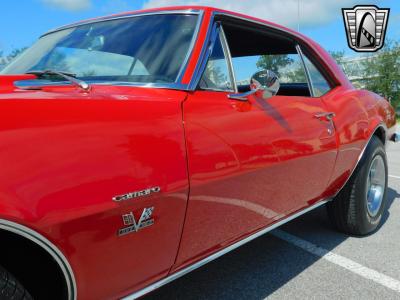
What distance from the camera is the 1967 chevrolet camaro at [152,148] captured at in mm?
1301

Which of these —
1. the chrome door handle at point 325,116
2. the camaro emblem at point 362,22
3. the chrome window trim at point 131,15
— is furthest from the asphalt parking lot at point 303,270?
the camaro emblem at point 362,22

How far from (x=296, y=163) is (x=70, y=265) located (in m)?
A: 1.50

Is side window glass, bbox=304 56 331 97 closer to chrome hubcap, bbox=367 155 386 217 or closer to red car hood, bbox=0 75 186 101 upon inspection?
chrome hubcap, bbox=367 155 386 217

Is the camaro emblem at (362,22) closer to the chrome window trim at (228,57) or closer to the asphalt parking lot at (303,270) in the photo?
the asphalt parking lot at (303,270)

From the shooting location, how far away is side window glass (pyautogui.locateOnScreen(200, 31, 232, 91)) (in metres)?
2.10

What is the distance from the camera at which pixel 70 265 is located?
53.0 inches

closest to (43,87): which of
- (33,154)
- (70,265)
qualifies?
(33,154)

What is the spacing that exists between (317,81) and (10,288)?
256cm

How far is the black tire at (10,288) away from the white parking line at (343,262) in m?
2.11

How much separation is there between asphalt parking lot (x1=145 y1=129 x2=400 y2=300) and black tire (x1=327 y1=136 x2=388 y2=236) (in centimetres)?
11

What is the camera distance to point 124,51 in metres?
2.11

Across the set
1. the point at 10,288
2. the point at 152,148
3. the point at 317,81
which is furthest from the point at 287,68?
Answer: the point at 10,288

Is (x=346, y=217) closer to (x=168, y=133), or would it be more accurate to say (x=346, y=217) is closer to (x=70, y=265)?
(x=168, y=133)

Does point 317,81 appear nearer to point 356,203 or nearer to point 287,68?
point 287,68
